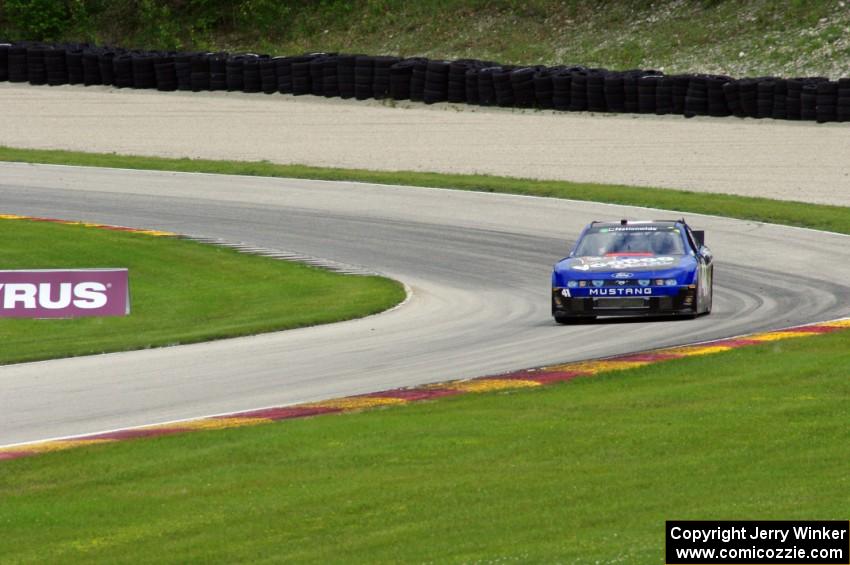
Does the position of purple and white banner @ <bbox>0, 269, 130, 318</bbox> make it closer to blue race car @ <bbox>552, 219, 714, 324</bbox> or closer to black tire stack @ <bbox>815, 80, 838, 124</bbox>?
blue race car @ <bbox>552, 219, 714, 324</bbox>

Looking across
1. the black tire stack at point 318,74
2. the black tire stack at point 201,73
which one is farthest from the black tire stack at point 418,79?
the black tire stack at point 201,73

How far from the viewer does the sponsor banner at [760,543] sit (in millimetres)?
7145

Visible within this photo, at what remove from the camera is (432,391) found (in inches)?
538

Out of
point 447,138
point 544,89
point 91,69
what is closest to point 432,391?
point 447,138

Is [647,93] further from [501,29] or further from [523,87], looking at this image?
[501,29]

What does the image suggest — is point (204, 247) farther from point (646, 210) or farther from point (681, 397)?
point (681, 397)

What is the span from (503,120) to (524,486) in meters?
32.2

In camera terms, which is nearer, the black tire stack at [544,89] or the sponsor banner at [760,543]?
the sponsor banner at [760,543]

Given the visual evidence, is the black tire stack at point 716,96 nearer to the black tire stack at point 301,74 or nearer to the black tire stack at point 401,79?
the black tire stack at point 401,79

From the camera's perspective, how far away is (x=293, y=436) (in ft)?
38.2

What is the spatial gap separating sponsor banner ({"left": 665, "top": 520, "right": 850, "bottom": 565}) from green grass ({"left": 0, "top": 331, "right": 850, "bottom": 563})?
0.86ft

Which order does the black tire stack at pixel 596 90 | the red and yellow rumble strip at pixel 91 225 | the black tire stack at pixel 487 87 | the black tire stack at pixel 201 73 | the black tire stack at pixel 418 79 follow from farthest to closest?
1. the black tire stack at pixel 201 73
2. the black tire stack at pixel 418 79
3. the black tire stack at pixel 487 87
4. the black tire stack at pixel 596 90
5. the red and yellow rumble strip at pixel 91 225

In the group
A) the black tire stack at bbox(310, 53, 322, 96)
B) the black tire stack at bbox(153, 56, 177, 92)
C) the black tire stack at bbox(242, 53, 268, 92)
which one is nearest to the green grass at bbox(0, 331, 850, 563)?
the black tire stack at bbox(310, 53, 322, 96)

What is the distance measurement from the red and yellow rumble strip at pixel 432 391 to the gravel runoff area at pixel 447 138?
49.6 feet
